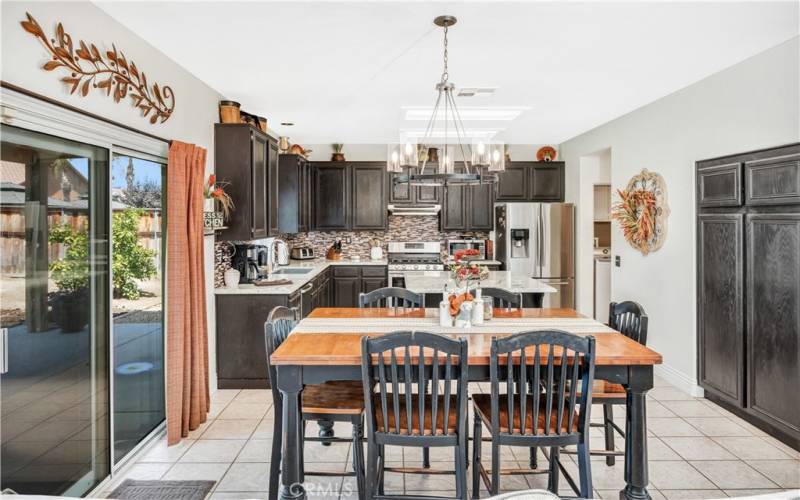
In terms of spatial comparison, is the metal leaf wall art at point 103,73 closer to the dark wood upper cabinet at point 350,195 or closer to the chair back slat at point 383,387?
the chair back slat at point 383,387

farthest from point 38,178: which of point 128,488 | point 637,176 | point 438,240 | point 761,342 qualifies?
point 438,240

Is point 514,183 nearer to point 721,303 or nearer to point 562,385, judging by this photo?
point 721,303

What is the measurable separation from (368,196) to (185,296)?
3.89 metres

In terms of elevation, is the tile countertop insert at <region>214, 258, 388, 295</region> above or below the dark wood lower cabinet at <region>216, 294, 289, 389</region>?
above

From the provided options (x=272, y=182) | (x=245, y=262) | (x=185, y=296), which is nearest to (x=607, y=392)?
(x=185, y=296)

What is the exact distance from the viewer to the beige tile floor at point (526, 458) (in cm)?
268

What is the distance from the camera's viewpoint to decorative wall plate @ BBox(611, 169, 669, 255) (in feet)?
14.9

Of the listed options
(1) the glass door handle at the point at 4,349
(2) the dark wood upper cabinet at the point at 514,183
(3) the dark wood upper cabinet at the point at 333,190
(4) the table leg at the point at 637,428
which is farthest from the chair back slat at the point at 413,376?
(2) the dark wood upper cabinet at the point at 514,183

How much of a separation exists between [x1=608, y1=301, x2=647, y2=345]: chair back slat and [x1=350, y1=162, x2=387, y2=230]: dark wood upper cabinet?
14.0 ft

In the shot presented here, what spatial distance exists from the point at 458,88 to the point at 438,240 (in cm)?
336

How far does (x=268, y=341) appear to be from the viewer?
246 centimetres

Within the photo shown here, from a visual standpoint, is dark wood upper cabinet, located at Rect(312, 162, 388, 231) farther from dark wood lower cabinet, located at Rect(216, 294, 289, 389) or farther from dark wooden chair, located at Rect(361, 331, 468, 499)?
dark wooden chair, located at Rect(361, 331, 468, 499)

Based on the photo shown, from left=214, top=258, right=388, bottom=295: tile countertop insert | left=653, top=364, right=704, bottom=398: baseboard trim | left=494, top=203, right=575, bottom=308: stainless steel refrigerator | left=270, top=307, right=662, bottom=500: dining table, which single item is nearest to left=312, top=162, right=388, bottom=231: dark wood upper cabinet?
left=214, top=258, right=388, bottom=295: tile countertop insert

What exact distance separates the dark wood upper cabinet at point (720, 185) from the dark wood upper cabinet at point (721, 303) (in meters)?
0.11
